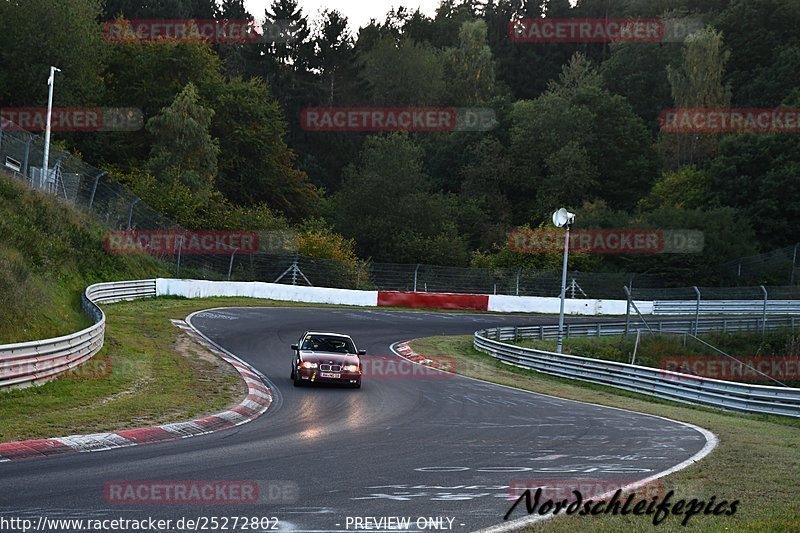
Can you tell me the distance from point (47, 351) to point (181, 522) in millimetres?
10951

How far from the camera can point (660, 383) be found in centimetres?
2355

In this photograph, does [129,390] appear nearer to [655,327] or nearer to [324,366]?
[324,366]

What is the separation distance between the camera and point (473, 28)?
102062mm

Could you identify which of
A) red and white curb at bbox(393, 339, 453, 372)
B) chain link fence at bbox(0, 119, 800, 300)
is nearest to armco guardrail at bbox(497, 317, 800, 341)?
chain link fence at bbox(0, 119, 800, 300)

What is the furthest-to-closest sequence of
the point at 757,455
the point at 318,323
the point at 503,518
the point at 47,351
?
1. the point at 318,323
2. the point at 47,351
3. the point at 757,455
4. the point at 503,518

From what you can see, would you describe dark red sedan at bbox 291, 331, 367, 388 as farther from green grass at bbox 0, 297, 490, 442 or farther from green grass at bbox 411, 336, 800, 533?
green grass at bbox 411, 336, 800, 533

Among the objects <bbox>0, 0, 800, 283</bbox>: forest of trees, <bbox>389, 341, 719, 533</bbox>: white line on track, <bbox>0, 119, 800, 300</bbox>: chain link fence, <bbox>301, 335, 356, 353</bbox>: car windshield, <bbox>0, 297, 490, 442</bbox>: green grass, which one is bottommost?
<bbox>0, 297, 490, 442</bbox>: green grass

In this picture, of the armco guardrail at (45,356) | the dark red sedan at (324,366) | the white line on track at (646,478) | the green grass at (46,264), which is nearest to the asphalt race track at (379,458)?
the white line on track at (646,478)

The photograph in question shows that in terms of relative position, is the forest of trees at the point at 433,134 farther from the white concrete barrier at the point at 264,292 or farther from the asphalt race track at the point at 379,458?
the asphalt race track at the point at 379,458

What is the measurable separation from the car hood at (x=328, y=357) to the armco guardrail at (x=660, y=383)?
27.8 feet

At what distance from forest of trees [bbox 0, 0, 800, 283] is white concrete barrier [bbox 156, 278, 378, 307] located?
6.26 m

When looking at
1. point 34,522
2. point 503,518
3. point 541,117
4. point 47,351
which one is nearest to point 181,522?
point 34,522

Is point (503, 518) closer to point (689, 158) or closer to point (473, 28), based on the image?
point (689, 158)

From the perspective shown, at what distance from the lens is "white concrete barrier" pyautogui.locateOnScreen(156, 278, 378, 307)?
40.1m
